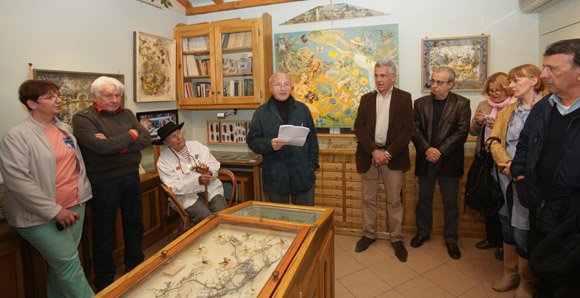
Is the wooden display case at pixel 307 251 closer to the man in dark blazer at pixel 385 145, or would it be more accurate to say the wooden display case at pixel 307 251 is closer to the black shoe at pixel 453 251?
the man in dark blazer at pixel 385 145

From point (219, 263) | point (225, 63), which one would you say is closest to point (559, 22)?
point (225, 63)

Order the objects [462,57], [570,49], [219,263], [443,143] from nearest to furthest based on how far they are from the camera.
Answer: [219,263] → [570,49] → [443,143] → [462,57]

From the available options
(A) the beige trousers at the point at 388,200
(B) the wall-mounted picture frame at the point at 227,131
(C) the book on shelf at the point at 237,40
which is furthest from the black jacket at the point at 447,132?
(B) the wall-mounted picture frame at the point at 227,131

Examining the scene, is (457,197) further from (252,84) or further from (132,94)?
(132,94)

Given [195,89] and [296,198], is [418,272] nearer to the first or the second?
[296,198]

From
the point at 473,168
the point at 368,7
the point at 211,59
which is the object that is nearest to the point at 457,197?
the point at 473,168

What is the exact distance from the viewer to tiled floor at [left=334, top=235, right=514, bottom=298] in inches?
98.6

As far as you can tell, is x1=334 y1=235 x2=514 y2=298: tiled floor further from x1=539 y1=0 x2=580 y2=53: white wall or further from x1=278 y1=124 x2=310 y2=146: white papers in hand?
x1=539 y1=0 x2=580 y2=53: white wall

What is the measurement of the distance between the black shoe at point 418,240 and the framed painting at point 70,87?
134 inches

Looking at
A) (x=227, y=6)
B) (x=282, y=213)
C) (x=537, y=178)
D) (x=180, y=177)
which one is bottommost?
(x=282, y=213)

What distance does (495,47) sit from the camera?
11.3 feet

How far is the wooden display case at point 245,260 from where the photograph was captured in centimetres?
124

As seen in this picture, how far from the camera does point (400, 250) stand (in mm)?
3053

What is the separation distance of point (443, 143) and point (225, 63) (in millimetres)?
2653
